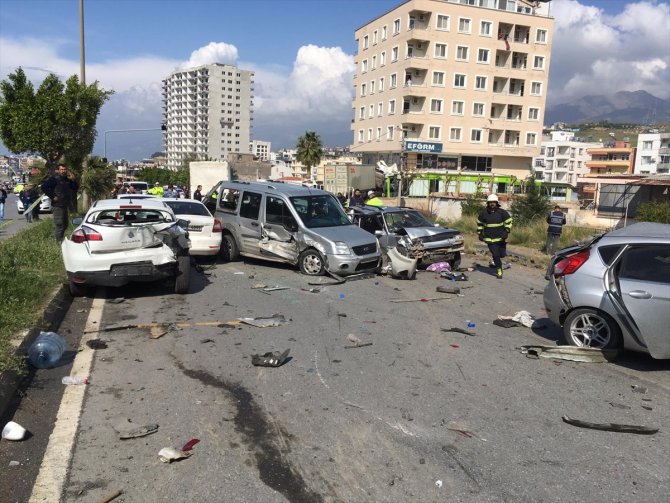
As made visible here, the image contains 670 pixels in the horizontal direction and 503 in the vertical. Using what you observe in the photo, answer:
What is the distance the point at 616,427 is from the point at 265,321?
15.3 ft

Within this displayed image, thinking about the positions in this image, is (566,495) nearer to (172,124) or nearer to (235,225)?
(235,225)

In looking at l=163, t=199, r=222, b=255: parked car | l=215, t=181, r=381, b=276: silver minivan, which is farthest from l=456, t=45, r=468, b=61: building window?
l=163, t=199, r=222, b=255: parked car

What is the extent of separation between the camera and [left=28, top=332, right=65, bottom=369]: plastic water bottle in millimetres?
5820

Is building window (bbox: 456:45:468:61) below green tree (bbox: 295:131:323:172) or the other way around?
the other way around

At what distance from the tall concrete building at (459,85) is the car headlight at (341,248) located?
1921 inches

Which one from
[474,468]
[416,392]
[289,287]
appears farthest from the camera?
[289,287]

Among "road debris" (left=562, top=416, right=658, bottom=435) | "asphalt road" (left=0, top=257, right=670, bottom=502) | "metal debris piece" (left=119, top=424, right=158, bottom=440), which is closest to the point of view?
"asphalt road" (left=0, top=257, right=670, bottom=502)

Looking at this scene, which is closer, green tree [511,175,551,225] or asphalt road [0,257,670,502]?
asphalt road [0,257,670,502]

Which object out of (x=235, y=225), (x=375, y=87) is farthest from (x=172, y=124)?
(x=235, y=225)

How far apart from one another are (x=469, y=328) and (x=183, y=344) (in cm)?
391

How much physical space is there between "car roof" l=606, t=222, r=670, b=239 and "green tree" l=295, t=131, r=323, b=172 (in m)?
74.1

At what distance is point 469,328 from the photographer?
796 centimetres

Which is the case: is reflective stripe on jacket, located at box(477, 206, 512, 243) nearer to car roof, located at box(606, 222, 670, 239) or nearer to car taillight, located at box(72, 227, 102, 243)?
car roof, located at box(606, 222, 670, 239)

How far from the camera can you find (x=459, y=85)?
64500 millimetres
